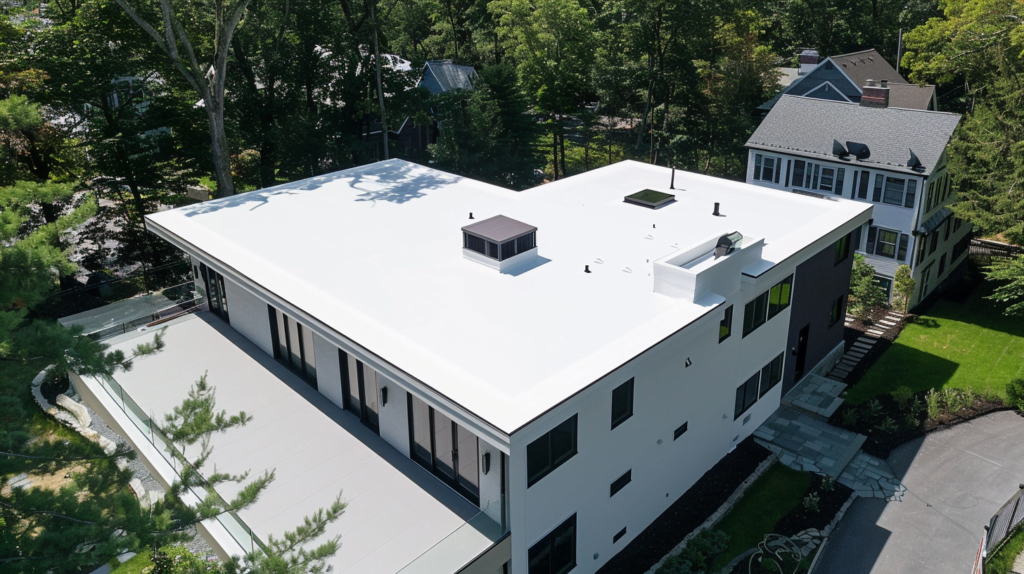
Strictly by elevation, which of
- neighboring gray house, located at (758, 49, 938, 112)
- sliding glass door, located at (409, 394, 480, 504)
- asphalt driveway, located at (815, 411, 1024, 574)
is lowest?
asphalt driveway, located at (815, 411, 1024, 574)

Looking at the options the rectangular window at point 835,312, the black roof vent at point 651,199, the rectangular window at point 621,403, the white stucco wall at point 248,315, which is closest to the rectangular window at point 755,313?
the black roof vent at point 651,199

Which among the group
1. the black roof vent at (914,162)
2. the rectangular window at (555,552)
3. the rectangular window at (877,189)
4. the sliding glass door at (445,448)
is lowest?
the rectangular window at (555,552)

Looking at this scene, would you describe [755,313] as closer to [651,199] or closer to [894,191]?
[651,199]

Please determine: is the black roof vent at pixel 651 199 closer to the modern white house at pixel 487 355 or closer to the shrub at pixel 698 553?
the modern white house at pixel 487 355

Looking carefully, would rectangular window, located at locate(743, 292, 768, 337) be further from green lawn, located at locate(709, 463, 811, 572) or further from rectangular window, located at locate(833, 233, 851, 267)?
rectangular window, located at locate(833, 233, 851, 267)

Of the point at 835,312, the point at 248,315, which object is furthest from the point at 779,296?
the point at 248,315

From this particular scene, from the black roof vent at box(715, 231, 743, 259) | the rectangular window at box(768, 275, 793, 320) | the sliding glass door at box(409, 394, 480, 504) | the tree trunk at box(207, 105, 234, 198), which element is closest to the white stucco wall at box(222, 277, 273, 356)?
the sliding glass door at box(409, 394, 480, 504)
